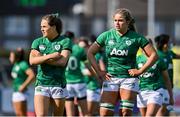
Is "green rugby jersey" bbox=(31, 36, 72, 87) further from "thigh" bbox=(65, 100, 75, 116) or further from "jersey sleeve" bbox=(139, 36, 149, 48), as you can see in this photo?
"thigh" bbox=(65, 100, 75, 116)

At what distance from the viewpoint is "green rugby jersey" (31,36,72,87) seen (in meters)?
11.5

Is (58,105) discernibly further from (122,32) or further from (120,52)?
(122,32)

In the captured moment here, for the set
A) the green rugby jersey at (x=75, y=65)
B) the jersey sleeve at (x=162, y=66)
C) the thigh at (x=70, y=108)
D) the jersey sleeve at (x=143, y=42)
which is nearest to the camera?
the jersey sleeve at (x=143, y=42)

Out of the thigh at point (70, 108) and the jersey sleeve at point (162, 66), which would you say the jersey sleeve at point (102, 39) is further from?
the thigh at point (70, 108)

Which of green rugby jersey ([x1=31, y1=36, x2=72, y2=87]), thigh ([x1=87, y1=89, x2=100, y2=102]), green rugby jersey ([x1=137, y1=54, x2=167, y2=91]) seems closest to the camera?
green rugby jersey ([x1=31, y1=36, x2=72, y2=87])

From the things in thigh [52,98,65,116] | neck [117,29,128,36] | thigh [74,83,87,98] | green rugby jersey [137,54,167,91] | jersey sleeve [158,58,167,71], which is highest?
neck [117,29,128,36]

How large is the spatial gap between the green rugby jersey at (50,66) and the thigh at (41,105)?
22 centimetres

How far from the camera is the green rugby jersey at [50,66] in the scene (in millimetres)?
11484

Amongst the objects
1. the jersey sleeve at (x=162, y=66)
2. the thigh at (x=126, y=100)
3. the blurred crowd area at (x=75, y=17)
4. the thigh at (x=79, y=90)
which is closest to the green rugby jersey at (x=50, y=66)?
the thigh at (x=126, y=100)

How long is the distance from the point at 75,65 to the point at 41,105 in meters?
5.60

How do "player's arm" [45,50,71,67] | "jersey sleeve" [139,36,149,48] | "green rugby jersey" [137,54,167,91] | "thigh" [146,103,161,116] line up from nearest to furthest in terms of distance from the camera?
1. "player's arm" [45,50,71,67]
2. "jersey sleeve" [139,36,149,48]
3. "thigh" [146,103,161,116]
4. "green rugby jersey" [137,54,167,91]

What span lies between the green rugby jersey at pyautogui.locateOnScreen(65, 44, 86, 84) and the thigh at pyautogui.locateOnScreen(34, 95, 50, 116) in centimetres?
544

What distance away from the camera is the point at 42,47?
11.5m

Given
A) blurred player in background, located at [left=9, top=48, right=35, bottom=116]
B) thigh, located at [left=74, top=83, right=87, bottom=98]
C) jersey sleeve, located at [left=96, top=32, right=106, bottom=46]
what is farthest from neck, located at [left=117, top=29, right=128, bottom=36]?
thigh, located at [left=74, top=83, right=87, bottom=98]
